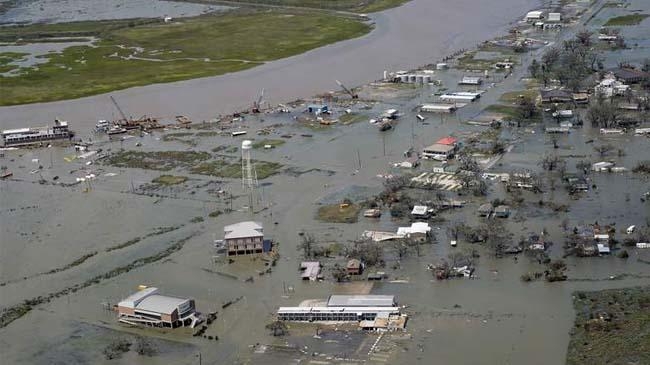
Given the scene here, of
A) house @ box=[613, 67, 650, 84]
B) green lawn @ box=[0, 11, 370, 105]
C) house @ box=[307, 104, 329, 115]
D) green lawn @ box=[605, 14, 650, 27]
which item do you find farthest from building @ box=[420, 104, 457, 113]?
green lawn @ box=[605, 14, 650, 27]

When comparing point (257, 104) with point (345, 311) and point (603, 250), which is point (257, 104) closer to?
point (603, 250)

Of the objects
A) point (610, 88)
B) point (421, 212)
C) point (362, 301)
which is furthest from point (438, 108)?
point (362, 301)

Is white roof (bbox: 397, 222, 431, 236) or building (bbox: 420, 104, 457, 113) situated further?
building (bbox: 420, 104, 457, 113)

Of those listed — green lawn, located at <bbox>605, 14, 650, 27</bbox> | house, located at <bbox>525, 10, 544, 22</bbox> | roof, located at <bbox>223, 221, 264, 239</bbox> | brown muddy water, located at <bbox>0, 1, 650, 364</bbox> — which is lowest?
brown muddy water, located at <bbox>0, 1, 650, 364</bbox>

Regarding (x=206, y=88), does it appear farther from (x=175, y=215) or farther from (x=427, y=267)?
(x=427, y=267)

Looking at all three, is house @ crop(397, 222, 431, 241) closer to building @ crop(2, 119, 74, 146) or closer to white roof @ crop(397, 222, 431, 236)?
white roof @ crop(397, 222, 431, 236)

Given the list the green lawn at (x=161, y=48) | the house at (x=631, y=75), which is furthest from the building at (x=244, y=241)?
the house at (x=631, y=75)

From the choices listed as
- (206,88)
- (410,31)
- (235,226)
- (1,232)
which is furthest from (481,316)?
(410,31)
